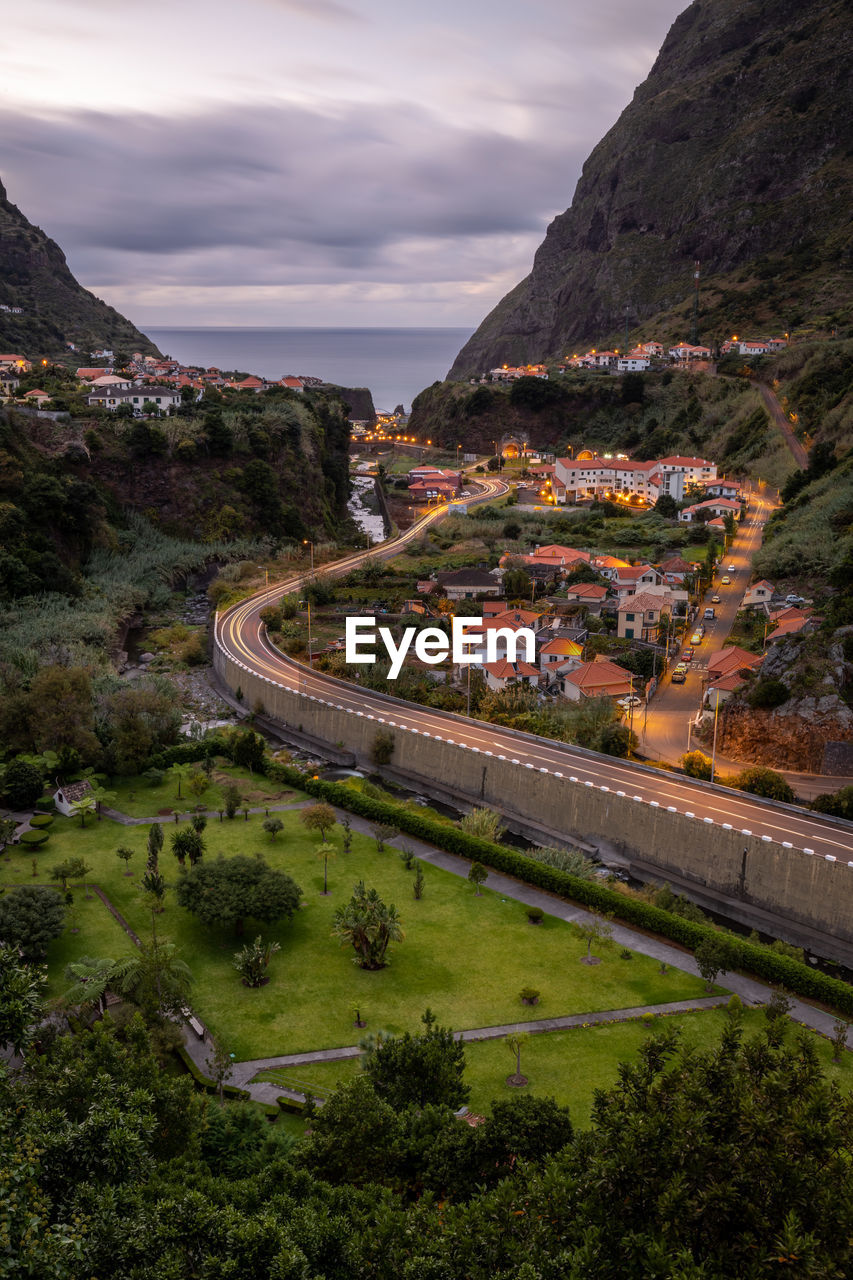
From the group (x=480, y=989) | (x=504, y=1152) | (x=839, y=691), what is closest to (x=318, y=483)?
(x=839, y=691)

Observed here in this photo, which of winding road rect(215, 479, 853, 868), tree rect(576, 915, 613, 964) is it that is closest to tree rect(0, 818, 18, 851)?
winding road rect(215, 479, 853, 868)

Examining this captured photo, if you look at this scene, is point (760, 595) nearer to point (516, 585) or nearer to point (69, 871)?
point (516, 585)

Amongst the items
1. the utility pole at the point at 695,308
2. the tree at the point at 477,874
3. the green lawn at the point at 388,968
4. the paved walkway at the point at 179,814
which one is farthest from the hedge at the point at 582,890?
the utility pole at the point at 695,308

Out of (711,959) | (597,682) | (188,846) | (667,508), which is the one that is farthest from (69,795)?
(667,508)

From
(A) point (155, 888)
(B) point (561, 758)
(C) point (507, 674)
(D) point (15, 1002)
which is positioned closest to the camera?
(D) point (15, 1002)

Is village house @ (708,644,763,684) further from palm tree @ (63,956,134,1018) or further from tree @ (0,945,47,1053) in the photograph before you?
tree @ (0,945,47,1053)

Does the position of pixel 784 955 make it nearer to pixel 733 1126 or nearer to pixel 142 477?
pixel 733 1126
